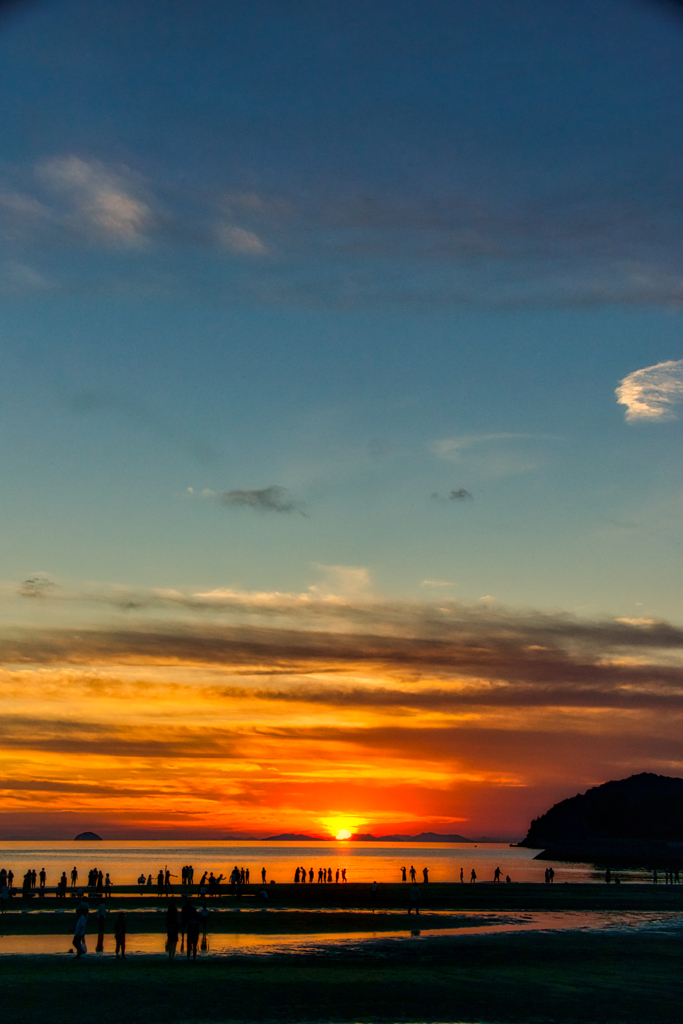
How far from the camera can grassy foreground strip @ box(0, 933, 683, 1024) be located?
23.5 meters

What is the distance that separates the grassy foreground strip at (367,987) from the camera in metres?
23.5

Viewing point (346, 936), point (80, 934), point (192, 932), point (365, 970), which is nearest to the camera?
point (365, 970)

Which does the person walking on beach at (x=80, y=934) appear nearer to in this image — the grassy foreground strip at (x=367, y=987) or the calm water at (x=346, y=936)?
the grassy foreground strip at (x=367, y=987)

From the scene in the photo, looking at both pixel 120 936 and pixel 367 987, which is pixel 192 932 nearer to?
pixel 120 936

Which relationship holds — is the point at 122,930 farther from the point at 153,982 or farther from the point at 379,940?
the point at 379,940

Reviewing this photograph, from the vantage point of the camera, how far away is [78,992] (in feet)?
86.0

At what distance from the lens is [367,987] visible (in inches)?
1081

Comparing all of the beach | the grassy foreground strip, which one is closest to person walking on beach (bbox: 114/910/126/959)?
the beach

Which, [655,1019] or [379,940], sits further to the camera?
[379,940]

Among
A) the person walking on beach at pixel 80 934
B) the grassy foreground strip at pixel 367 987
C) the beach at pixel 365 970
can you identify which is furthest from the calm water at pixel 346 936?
the grassy foreground strip at pixel 367 987

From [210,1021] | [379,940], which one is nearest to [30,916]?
[379,940]

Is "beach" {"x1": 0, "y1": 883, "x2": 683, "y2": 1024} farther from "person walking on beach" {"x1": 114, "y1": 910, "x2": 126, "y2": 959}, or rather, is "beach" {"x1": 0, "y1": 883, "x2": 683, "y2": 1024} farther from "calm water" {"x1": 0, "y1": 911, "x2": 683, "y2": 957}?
"person walking on beach" {"x1": 114, "y1": 910, "x2": 126, "y2": 959}

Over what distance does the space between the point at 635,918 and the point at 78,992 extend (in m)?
38.2

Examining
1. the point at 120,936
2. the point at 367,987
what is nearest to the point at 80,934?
the point at 120,936
